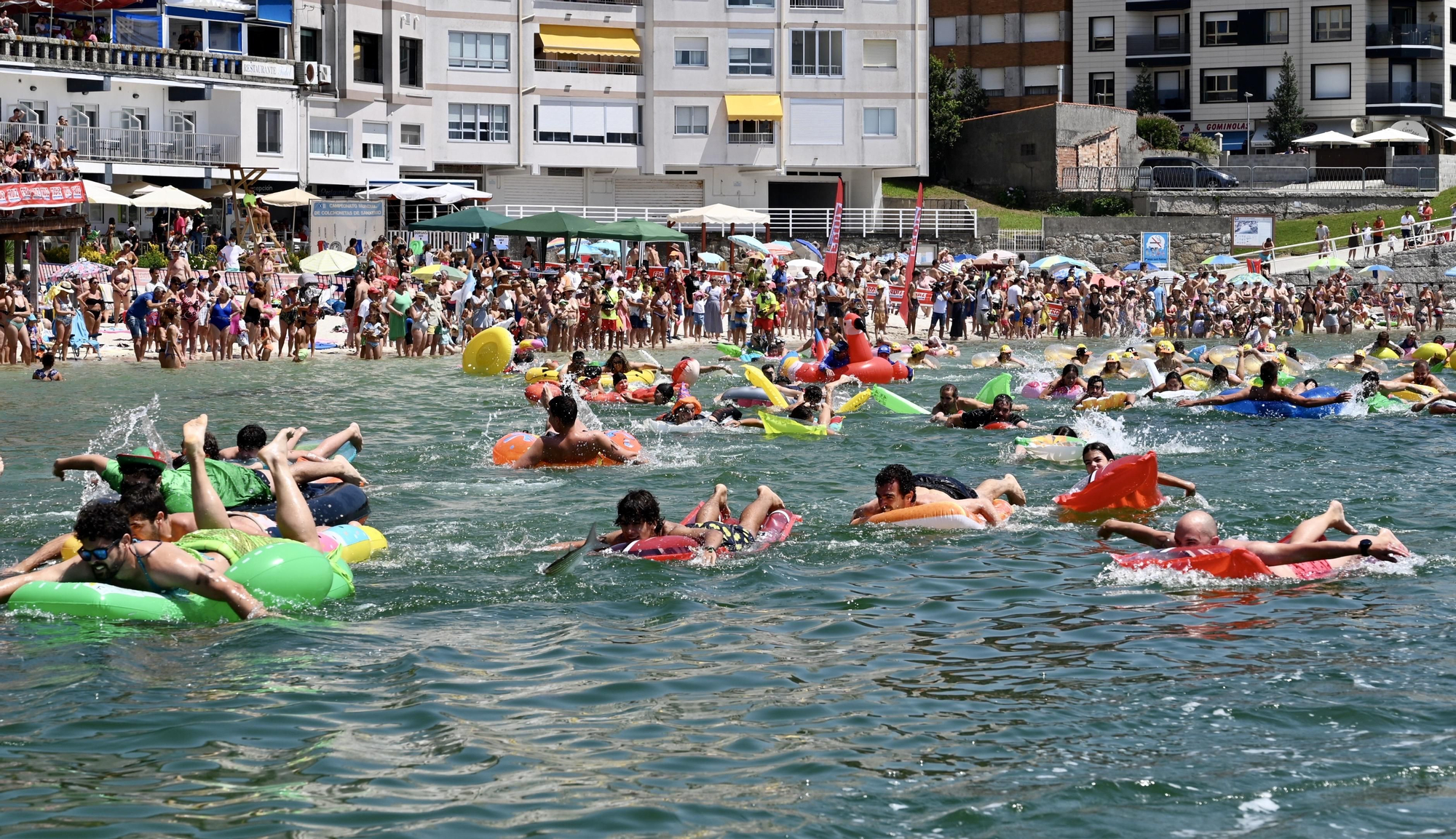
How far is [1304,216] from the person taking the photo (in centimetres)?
5266

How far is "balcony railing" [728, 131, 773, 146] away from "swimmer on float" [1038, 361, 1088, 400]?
106 ft

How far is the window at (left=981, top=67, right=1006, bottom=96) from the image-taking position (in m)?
65.6

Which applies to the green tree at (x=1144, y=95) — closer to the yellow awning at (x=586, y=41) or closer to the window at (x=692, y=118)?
the window at (x=692, y=118)

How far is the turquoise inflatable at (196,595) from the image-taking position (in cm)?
905

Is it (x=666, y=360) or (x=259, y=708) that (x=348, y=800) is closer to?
(x=259, y=708)

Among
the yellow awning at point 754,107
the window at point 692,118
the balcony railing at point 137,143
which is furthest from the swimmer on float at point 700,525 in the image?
the window at point 692,118

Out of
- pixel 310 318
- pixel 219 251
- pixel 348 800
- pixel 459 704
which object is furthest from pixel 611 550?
pixel 219 251

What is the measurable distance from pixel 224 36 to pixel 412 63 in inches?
265

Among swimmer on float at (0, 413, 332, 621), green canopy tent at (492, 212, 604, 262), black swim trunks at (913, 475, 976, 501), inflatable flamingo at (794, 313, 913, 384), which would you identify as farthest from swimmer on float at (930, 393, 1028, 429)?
green canopy tent at (492, 212, 604, 262)

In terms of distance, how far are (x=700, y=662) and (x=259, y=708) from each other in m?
2.31

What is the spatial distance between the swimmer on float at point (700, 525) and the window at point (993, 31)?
186 ft

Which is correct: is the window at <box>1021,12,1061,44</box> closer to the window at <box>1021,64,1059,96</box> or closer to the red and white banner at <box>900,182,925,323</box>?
the window at <box>1021,64,1059,96</box>

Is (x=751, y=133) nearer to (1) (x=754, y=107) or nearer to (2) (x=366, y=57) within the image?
(1) (x=754, y=107)

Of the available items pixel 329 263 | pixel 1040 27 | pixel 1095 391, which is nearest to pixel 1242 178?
pixel 1040 27
